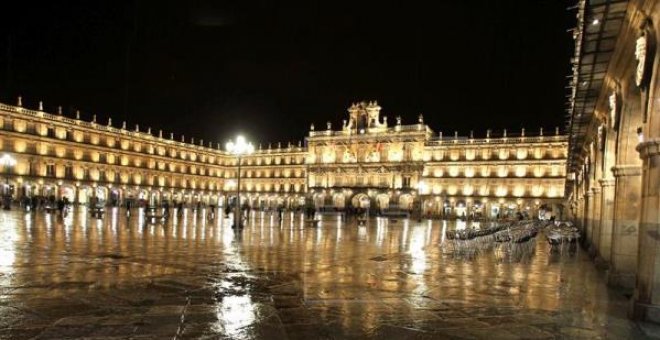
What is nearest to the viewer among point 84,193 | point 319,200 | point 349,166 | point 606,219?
point 606,219

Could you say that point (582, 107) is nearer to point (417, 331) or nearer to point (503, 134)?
point (417, 331)

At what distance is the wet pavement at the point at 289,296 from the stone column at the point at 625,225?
21.7 inches

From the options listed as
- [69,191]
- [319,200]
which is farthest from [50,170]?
[319,200]

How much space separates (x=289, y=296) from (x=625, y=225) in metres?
7.05

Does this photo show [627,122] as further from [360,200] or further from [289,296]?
[360,200]

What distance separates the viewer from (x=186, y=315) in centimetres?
679

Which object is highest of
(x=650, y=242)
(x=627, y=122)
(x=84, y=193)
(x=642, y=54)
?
(x=642, y=54)

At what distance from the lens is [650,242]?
7.20m

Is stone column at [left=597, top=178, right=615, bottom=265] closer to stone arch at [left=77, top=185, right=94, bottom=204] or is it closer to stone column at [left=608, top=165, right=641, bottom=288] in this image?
stone column at [left=608, top=165, right=641, bottom=288]

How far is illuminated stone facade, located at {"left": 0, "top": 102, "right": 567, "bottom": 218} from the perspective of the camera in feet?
220

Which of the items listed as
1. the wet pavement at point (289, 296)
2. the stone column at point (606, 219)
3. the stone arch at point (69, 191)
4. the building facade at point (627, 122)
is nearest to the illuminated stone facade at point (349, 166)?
the stone arch at point (69, 191)

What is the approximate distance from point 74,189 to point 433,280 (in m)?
71.3

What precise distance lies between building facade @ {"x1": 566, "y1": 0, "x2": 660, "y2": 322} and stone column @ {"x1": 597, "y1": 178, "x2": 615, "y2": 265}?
1.1 inches

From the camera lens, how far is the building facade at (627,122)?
7145 mm
